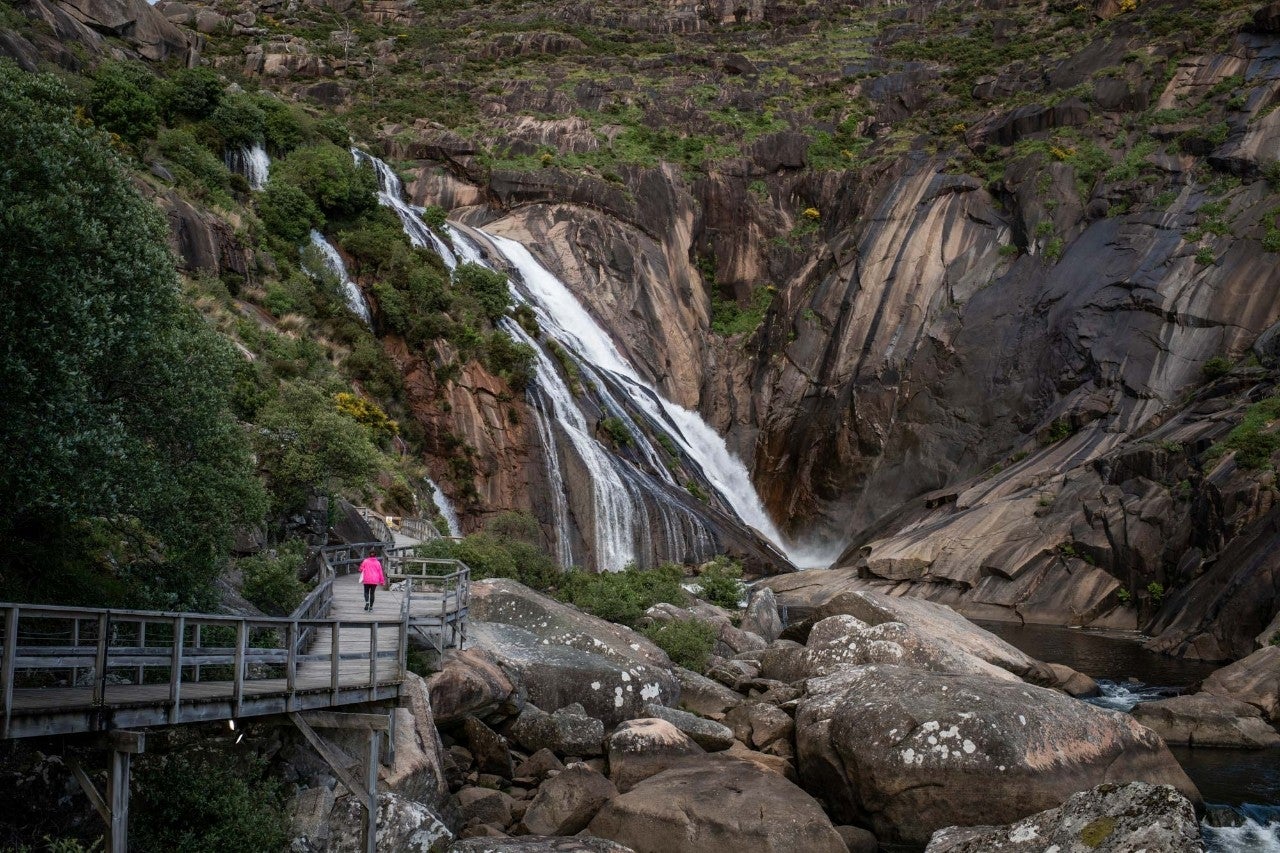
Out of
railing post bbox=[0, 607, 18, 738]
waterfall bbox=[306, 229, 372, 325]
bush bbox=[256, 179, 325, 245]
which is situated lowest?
railing post bbox=[0, 607, 18, 738]

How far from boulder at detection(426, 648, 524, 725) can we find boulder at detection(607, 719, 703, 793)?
2002 mm

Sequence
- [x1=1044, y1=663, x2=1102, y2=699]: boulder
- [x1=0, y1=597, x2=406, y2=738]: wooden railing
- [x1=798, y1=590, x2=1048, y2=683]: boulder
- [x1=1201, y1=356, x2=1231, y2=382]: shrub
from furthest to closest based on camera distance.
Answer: [x1=1201, y1=356, x2=1231, y2=382]: shrub, [x1=1044, y1=663, x2=1102, y2=699]: boulder, [x1=798, y1=590, x2=1048, y2=683]: boulder, [x1=0, y1=597, x2=406, y2=738]: wooden railing

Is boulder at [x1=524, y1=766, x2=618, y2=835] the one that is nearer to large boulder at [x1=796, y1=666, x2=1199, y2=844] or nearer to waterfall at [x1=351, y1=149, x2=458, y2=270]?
large boulder at [x1=796, y1=666, x2=1199, y2=844]

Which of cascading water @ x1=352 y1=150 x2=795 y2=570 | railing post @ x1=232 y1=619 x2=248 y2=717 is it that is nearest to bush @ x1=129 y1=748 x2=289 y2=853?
railing post @ x1=232 y1=619 x2=248 y2=717

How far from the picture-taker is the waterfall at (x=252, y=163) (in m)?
43.7

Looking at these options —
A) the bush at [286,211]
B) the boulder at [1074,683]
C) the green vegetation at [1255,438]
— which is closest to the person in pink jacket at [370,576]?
the boulder at [1074,683]

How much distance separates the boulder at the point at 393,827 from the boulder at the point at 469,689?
281cm

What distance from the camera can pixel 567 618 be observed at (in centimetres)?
1988

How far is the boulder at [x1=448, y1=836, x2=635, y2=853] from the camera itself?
11414mm

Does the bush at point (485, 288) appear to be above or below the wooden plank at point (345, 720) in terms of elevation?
above

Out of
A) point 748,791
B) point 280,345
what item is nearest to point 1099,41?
point 280,345

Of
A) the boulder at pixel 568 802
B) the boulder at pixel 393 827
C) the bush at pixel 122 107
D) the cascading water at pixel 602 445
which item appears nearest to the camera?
the boulder at pixel 393 827

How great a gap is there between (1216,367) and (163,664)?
42434mm

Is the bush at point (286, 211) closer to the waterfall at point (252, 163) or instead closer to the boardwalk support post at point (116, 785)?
the waterfall at point (252, 163)
